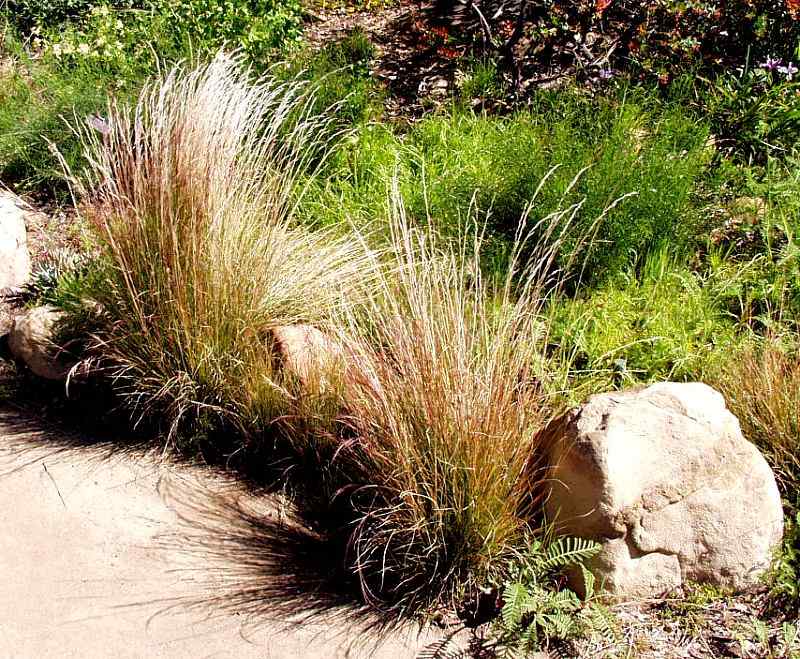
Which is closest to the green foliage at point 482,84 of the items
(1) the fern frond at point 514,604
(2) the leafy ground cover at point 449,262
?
(2) the leafy ground cover at point 449,262

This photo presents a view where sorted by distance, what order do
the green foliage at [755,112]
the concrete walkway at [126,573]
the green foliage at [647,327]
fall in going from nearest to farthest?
the concrete walkway at [126,573], the green foliage at [647,327], the green foliage at [755,112]

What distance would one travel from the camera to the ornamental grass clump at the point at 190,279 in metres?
3.58

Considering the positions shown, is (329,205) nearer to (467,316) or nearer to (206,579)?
(467,316)

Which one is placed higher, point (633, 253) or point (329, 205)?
point (329, 205)

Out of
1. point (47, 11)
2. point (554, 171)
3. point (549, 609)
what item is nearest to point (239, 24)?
point (47, 11)

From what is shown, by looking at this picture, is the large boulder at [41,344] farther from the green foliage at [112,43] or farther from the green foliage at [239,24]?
the green foliage at [239,24]

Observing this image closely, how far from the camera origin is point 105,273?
12.3 ft

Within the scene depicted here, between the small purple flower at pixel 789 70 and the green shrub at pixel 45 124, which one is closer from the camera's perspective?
the small purple flower at pixel 789 70

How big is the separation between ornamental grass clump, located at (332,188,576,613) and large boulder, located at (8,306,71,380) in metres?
1.63

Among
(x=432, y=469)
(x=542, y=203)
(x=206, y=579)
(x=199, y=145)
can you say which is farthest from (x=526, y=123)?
(x=206, y=579)

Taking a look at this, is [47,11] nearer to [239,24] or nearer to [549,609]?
[239,24]

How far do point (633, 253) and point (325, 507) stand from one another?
188 centimetres

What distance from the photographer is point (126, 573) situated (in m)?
3.06

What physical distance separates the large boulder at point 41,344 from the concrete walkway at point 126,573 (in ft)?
1.41
